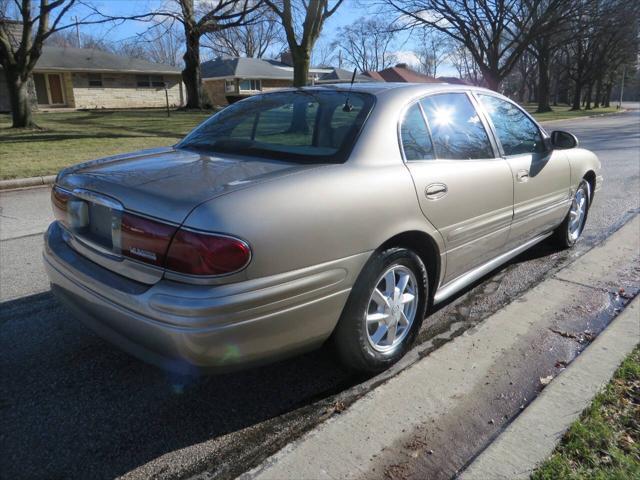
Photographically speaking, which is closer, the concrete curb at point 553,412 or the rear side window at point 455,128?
the concrete curb at point 553,412

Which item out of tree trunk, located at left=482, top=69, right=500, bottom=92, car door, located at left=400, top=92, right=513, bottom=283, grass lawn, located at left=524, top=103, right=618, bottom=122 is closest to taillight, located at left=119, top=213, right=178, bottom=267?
car door, located at left=400, top=92, right=513, bottom=283

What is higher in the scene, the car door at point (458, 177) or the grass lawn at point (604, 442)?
the car door at point (458, 177)

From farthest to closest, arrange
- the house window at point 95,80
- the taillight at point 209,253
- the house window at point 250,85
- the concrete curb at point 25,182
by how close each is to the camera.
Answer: the house window at point 250,85
the house window at point 95,80
the concrete curb at point 25,182
the taillight at point 209,253

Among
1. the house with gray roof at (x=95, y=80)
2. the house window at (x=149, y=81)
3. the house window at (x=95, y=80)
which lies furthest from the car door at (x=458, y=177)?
the house window at (x=149, y=81)

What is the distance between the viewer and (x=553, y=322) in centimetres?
364

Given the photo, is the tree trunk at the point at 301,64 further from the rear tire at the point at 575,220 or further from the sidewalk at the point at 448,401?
the sidewalk at the point at 448,401

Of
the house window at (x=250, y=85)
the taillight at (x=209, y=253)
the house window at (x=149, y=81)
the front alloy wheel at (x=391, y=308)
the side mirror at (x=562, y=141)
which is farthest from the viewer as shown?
the house window at (x=250, y=85)

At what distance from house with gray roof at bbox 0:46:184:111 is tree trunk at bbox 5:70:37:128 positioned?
15753 mm

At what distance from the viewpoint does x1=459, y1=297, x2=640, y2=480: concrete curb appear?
2215 mm

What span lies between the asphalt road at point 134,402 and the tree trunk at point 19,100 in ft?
50.2

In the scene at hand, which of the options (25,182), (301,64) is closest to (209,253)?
(25,182)

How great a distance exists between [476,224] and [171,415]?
7.05ft

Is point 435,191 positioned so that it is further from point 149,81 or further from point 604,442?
point 149,81

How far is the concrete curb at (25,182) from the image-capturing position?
27.9 ft
